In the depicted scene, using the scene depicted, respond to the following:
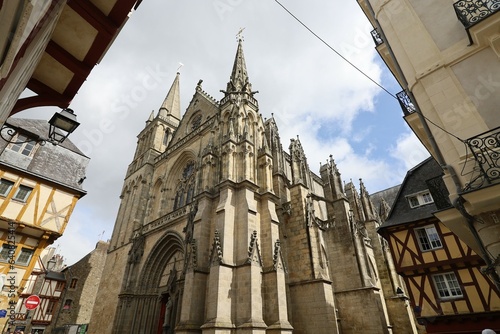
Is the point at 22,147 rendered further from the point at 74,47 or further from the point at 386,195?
the point at 386,195

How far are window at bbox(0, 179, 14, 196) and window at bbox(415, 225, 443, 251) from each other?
17232 mm

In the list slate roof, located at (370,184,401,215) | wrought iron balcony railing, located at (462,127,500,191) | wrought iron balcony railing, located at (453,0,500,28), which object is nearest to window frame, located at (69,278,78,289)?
wrought iron balcony railing, located at (462,127,500,191)

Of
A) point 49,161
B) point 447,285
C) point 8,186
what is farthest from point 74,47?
point 447,285

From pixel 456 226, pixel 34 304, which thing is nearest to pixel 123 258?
pixel 34 304

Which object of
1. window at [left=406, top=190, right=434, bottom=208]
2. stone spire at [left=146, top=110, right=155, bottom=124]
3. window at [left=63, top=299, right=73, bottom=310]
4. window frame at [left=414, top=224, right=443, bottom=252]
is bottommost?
window at [left=63, top=299, right=73, bottom=310]

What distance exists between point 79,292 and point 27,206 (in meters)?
15.7

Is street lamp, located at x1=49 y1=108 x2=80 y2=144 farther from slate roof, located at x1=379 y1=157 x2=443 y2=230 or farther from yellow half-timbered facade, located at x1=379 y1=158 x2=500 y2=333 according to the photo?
slate roof, located at x1=379 y1=157 x2=443 y2=230

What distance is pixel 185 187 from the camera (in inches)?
652

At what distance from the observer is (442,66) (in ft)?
18.0

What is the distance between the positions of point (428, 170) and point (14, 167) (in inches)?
736

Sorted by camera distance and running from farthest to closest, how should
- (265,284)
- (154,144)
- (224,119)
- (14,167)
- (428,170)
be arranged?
(154,144), (224,119), (428,170), (14,167), (265,284)

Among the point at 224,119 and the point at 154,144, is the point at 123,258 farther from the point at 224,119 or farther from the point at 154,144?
the point at 224,119

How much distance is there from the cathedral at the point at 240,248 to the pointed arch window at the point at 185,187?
113mm

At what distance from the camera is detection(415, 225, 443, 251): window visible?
33.5 feet
